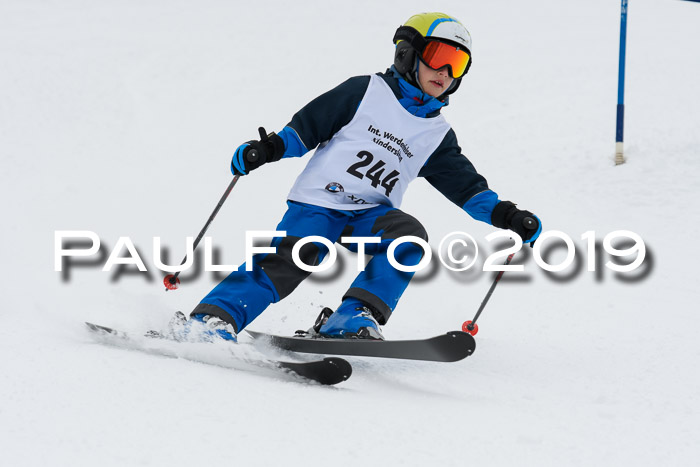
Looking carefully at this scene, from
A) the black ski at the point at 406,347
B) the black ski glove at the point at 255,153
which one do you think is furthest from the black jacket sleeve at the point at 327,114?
the black ski at the point at 406,347

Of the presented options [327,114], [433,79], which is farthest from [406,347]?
[433,79]

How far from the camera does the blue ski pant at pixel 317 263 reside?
3.32 metres

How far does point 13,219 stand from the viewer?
20.9 ft

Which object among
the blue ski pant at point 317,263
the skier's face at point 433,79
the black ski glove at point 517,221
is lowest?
the blue ski pant at point 317,263

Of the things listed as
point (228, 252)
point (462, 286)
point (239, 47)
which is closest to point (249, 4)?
point (239, 47)

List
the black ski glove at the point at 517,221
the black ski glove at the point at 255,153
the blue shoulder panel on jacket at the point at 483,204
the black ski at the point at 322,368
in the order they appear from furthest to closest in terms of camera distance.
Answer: the blue shoulder panel on jacket at the point at 483,204
the black ski glove at the point at 517,221
the black ski glove at the point at 255,153
the black ski at the point at 322,368

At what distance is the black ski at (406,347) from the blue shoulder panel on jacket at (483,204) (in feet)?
3.18

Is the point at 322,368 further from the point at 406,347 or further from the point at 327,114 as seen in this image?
the point at 327,114

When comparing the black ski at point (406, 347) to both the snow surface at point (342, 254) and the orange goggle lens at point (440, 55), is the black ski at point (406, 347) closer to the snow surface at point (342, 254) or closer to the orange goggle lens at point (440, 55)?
the snow surface at point (342, 254)

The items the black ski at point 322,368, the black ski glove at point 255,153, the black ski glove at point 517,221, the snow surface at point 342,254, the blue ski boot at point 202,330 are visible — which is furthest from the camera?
the black ski glove at point 517,221

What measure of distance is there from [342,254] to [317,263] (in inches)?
85.4

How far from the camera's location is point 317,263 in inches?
141

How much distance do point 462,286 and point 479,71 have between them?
5.47 meters

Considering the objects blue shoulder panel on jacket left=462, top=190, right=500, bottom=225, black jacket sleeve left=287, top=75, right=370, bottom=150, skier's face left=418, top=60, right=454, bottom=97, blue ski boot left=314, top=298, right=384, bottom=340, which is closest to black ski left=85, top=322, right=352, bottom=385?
blue ski boot left=314, top=298, right=384, bottom=340
